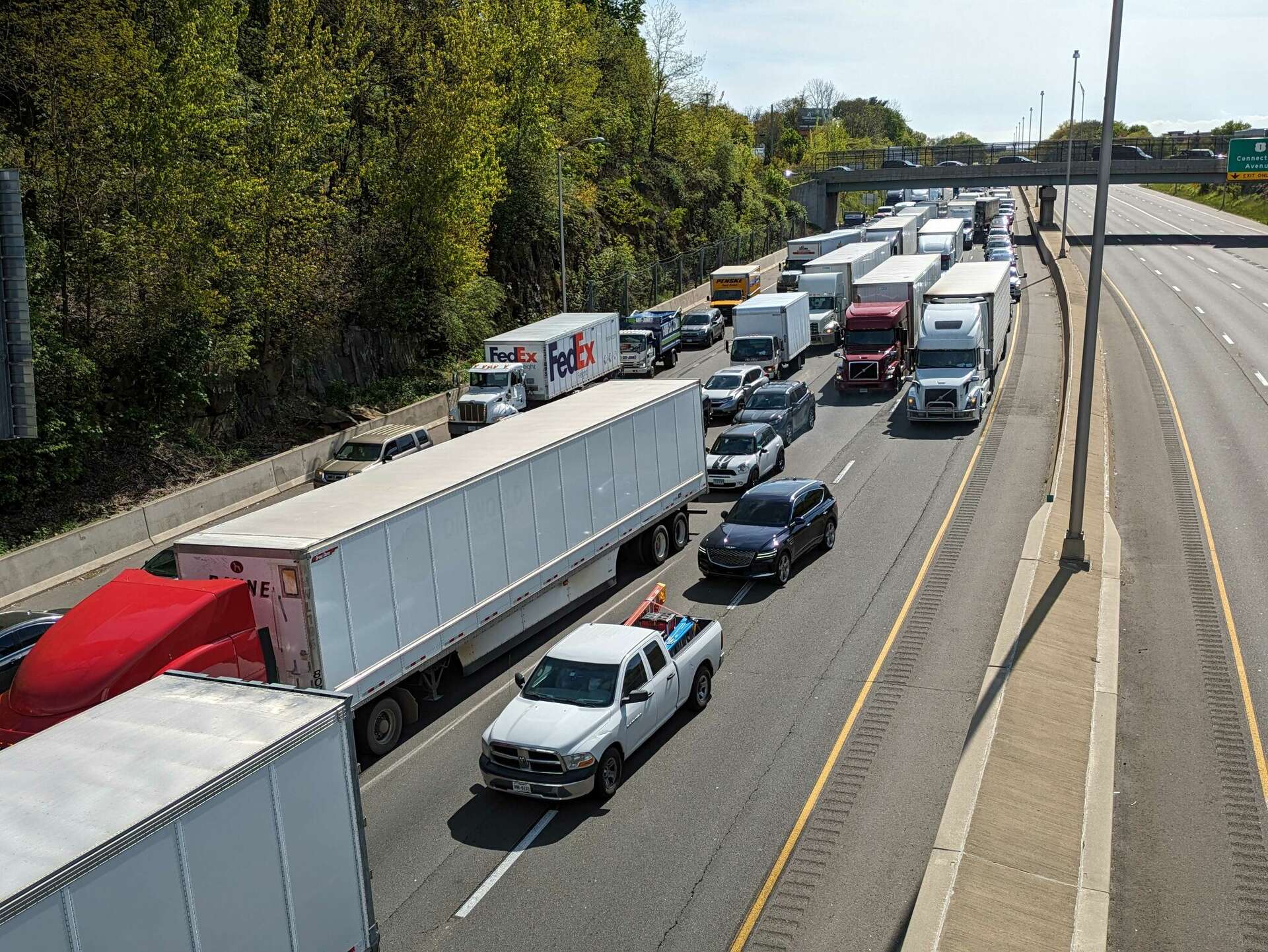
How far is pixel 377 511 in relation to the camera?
49.8ft

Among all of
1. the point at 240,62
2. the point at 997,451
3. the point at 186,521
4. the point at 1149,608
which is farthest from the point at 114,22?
the point at 1149,608

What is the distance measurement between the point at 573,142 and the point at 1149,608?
4662 centimetres

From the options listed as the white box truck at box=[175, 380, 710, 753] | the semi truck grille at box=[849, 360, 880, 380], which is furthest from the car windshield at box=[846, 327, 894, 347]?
the white box truck at box=[175, 380, 710, 753]

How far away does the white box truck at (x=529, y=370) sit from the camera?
3491 centimetres

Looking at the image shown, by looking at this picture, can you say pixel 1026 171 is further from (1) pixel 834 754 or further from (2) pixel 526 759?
(2) pixel 526 759

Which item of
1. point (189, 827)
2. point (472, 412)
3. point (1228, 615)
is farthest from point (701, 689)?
point (472, 412)

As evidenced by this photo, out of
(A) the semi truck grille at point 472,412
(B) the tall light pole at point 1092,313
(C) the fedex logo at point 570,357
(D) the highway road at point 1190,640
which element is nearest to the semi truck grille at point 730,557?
(B) the tall light pole at point 1092,313

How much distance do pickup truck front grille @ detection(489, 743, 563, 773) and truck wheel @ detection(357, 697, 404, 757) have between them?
7.40 ft

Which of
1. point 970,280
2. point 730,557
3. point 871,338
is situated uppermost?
point 970,280

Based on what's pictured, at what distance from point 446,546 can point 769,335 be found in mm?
26146

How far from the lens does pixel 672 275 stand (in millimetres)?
64875

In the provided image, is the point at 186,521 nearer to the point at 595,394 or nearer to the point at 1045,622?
the point at 595,394

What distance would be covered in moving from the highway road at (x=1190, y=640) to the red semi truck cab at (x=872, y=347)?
7.29 meters

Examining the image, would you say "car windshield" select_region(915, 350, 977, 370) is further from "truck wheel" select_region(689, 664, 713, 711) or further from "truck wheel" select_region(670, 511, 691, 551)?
"truck wheel" select_region(689, 664, 713, 711)
